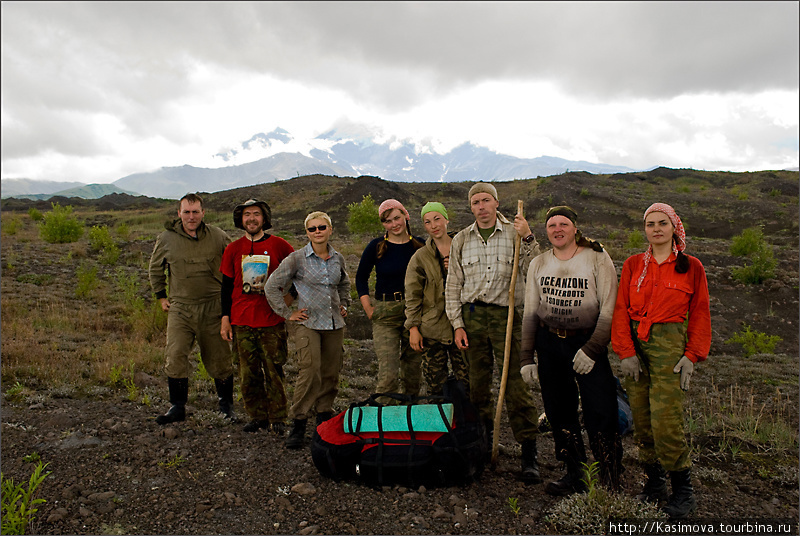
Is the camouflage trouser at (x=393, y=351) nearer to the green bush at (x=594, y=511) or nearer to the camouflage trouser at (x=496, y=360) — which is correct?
the camouflage trouser at (x=496, y=360)

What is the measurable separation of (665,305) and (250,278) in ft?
11.5

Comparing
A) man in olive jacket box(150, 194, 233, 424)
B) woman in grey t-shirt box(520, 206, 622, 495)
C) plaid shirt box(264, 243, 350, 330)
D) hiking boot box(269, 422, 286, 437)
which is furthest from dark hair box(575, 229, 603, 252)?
man in olive jacket box(150, 194, 233, 424)

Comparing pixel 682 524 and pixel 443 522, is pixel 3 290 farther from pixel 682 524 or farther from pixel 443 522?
pixel 682 524

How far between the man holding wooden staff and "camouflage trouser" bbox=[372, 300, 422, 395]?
0.57 metres

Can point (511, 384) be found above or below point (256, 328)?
below

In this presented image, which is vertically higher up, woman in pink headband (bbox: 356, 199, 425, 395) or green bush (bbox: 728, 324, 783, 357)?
woman in pink headband (bbox: 356, 199, 425, 395)

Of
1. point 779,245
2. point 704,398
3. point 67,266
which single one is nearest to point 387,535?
point 704,398

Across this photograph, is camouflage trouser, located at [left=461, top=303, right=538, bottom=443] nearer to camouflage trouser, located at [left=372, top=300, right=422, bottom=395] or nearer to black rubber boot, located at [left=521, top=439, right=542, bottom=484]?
black rubber boot, located at [left=521, top=439, right=542, bottom=484]

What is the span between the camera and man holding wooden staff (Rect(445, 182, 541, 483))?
3701 millimetres

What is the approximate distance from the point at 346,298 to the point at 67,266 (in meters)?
12.6

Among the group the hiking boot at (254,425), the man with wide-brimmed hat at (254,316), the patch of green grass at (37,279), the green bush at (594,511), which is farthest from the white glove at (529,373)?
the patch of green grass at (37,279)

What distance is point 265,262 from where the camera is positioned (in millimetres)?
4445

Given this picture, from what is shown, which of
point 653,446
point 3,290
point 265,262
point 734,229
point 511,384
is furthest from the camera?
point 734,229

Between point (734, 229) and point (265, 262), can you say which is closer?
point (265, 262)
